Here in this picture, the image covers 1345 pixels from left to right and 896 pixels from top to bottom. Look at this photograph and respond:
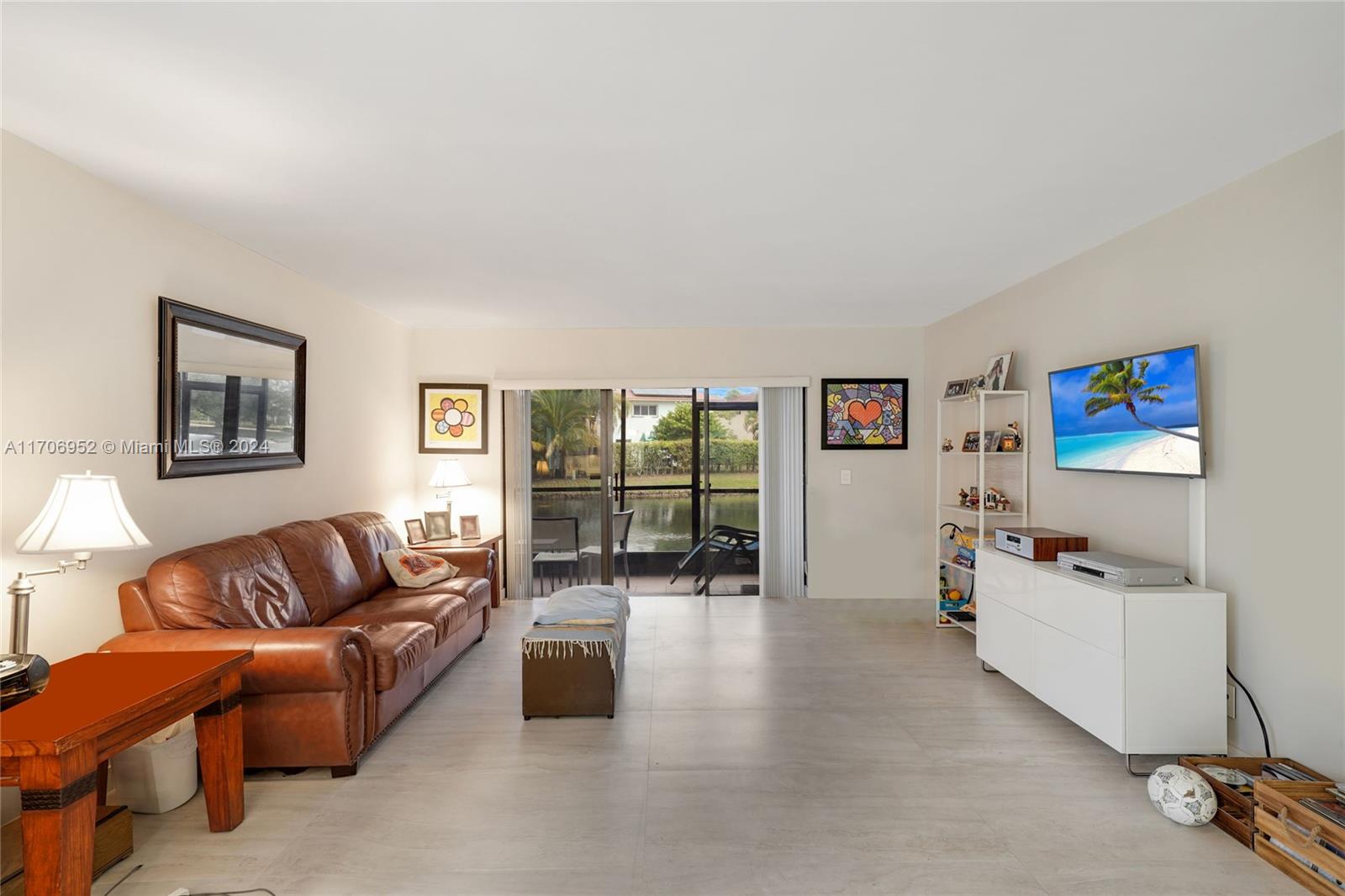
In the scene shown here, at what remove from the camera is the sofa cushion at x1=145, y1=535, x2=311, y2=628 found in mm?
2715

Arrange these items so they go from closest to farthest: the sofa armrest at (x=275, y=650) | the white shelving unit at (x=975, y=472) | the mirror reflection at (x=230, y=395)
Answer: the sofa armrest at (x=275, y=650) < the mirror reflection at (x=230, y=395) < the white shelving unit at (x=975, y=472)

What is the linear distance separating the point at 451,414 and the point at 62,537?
384 centimetres

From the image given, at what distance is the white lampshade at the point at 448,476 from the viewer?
17.9ft

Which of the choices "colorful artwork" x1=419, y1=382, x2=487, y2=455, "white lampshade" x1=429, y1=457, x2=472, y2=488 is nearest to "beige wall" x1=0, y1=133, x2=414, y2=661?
"white lampshade" x1=429, y1=457, x2=472, y2=488

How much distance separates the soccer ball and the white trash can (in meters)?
3.65

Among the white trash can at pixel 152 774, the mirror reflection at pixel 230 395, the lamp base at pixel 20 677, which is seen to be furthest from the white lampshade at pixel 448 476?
the lamp base at pixel 20 677

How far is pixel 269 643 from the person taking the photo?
2.63m

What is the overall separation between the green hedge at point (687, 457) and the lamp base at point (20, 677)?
4381 mm

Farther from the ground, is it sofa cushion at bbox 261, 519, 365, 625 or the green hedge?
the green hedge

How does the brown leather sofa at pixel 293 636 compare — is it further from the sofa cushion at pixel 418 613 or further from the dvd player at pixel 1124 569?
the dvd player at pixel 1124 569

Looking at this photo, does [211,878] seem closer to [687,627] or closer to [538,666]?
[538,666]

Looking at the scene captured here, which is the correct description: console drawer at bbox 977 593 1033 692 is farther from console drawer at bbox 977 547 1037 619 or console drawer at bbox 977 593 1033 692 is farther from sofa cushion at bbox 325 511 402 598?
sofa cushion at bbox 325 511 402 598

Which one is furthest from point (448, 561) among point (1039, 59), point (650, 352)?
point (1039, 59)

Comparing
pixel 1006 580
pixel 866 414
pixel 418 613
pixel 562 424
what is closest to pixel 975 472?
pixel 866 414
